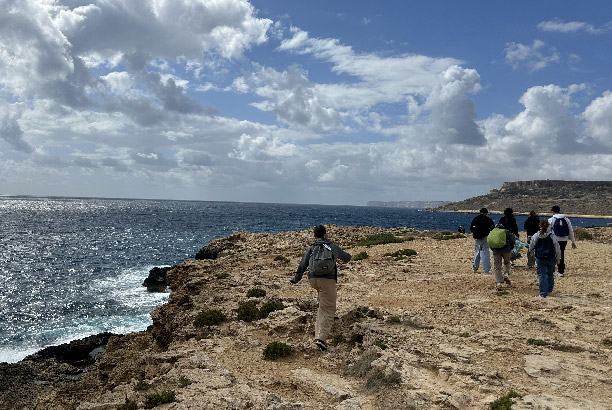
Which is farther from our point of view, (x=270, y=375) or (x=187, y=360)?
(x=187, y=360)

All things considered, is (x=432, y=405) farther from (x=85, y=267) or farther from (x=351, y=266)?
(x=85, y=267)

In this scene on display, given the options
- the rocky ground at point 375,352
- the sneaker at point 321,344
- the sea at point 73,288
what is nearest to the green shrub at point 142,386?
the rocky ground at point 375,352

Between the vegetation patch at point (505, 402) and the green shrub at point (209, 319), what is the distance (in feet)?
31.5

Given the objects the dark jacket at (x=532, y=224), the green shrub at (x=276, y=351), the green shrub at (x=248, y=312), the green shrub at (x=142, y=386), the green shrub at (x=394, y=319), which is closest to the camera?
the green shrub at (x=142, y=386)

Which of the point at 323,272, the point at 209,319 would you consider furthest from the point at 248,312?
the point at 323,272

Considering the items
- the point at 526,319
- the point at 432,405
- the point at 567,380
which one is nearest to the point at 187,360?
the point at 432,405

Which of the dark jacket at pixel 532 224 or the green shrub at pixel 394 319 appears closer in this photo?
the green shrub at pixel 394 319

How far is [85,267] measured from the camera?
52.6 metres

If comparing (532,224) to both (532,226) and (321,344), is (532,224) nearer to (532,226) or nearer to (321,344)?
(532,226)

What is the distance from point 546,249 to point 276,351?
10.3 meters

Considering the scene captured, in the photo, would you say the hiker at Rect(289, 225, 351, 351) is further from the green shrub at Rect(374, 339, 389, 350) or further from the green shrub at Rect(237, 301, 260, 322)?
the green shrub at Rect(237, 301, 260, 322)

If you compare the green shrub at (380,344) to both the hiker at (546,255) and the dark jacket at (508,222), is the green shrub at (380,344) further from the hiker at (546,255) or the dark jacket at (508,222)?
the dark jacket at (508,222)

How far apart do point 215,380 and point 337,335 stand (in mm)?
4006

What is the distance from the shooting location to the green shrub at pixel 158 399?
9.07 metres
